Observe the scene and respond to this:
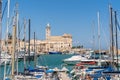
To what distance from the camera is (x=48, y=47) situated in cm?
18638

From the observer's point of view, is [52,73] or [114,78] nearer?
[114,78]

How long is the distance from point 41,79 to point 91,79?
3.98m

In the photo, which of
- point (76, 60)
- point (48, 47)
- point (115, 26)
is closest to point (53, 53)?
point (48, 47)

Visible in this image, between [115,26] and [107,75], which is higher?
[115,26]

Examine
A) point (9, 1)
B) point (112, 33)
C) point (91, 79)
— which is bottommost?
point (91, 79)

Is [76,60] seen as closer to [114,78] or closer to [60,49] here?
[114,78]

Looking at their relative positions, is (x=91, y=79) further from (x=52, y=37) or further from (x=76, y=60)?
(x=52, y=37)

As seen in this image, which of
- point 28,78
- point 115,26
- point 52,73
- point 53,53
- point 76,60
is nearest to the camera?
point 28,78

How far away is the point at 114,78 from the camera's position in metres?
23.0

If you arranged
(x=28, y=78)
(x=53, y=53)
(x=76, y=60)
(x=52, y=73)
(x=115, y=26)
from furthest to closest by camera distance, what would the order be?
(x=53, y=53)
(x=76, y=60)
(x=115, y=26)
(x=52, y=73)
(x=28, y=78)

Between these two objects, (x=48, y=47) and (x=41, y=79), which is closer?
(x=41, y=79)

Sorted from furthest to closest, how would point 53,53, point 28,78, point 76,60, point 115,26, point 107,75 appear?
point 53,53
point 76,60
point 115,26
point 28,78
point 107,75

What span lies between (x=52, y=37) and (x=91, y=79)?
171617 millimetres

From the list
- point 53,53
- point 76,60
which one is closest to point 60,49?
point 53,53
